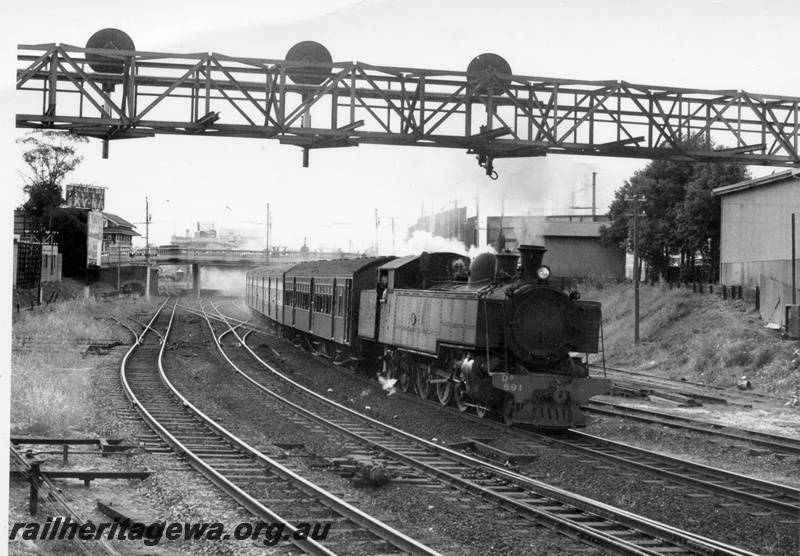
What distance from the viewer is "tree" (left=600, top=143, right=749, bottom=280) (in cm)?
3991

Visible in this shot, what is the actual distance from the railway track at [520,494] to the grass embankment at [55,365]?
447cm

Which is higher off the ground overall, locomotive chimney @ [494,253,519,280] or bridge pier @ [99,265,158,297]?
locomotive chimney @ [494,253,519,280]

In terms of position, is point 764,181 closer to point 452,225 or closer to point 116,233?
point 452,225

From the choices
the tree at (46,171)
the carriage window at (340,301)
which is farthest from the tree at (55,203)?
the carriage window at (340,301)

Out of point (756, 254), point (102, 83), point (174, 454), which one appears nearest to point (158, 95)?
point (102, 83)

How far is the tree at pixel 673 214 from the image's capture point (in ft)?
131

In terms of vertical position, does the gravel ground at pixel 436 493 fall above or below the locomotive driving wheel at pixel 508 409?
below

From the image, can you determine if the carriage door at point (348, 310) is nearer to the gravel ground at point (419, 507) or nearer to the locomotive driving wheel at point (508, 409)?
the gravel ground at point (419, 507)

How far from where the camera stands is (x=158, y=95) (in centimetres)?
1465

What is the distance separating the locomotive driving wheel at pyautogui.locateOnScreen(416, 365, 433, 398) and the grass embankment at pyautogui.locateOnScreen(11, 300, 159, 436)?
714 cm

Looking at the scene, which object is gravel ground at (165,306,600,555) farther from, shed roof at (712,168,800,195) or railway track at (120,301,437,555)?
shed roof at (712,168,800,195)

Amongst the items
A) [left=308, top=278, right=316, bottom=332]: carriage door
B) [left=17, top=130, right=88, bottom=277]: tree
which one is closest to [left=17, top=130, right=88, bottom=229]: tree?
[left=17, top=130, right=88, bottom=277]: tree

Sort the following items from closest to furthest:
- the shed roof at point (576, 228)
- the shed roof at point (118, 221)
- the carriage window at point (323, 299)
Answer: the carriage window at point (323, 299), the shed roof at point (576, 228), the shed roof at point (118, 221)

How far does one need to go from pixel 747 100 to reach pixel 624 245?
99.3 feet
